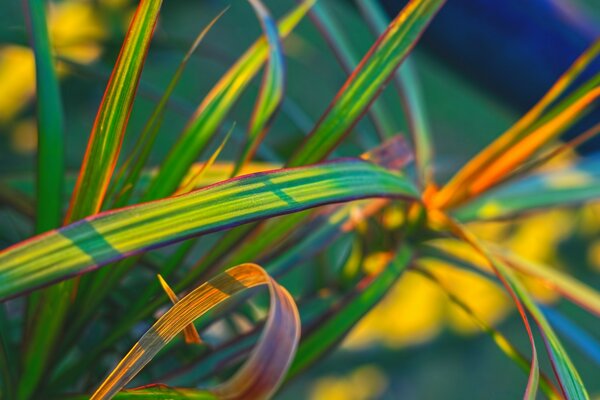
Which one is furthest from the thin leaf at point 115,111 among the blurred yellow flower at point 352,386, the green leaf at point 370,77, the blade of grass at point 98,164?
the blurred yellow flower at point 352,386

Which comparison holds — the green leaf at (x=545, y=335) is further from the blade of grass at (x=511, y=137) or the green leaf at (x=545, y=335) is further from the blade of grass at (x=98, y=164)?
the blade of grass at (x=98, y=164)

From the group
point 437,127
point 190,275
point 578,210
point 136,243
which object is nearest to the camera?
point 136,243

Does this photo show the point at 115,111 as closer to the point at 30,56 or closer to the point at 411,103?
the point at 411,103

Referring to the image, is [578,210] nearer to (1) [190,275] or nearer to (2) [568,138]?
(2) [568,138]

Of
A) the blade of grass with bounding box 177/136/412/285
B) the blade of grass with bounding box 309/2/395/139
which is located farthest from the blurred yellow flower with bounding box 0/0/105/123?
the blade of grass with bounding box 177/136/412/285

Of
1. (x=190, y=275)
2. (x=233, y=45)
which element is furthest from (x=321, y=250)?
(x=233, y=45)

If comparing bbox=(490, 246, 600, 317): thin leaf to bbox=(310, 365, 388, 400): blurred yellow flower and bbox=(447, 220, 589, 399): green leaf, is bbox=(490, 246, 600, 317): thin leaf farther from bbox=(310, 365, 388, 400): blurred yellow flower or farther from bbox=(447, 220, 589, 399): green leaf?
bbox=(310, 365, 388, 400): blurred yellow flower

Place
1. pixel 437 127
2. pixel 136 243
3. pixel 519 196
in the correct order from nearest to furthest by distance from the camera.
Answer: pixel 136 243 → pixel 519 196 → pixel 437 127

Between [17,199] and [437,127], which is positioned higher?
[17,199]
